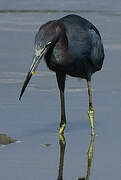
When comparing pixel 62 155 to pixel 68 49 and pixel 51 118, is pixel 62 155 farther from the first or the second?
pixel 51 118

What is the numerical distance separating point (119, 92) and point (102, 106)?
0.83 meters

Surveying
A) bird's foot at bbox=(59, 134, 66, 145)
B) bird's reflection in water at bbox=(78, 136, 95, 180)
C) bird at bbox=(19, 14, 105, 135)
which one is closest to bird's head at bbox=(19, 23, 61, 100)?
bird at bbox=(19, 14, 105, 135)

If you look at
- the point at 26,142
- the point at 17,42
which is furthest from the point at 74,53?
the point at 17,42

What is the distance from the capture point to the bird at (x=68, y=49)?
8.72 metres

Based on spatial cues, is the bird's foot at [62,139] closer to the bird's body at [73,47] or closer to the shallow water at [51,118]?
the shallow water at [51,118]

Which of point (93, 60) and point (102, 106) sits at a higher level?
point (93, 60)

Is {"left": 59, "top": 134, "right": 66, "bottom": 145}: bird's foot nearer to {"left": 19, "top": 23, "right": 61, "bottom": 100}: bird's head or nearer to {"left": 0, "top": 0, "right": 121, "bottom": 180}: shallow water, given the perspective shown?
{"left": 0, "top": 0, "right": 121, "bottom": 180}: shallow water

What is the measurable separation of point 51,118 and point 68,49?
1096mm

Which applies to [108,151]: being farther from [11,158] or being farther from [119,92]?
[119,92]

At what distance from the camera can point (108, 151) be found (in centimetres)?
841

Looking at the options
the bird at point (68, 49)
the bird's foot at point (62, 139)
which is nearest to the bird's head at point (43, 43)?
the bird at point (68, 49)

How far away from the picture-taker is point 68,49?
9102 millimetres

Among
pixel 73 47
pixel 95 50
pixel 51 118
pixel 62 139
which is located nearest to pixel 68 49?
pixel 73 47

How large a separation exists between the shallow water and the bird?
309 mm
